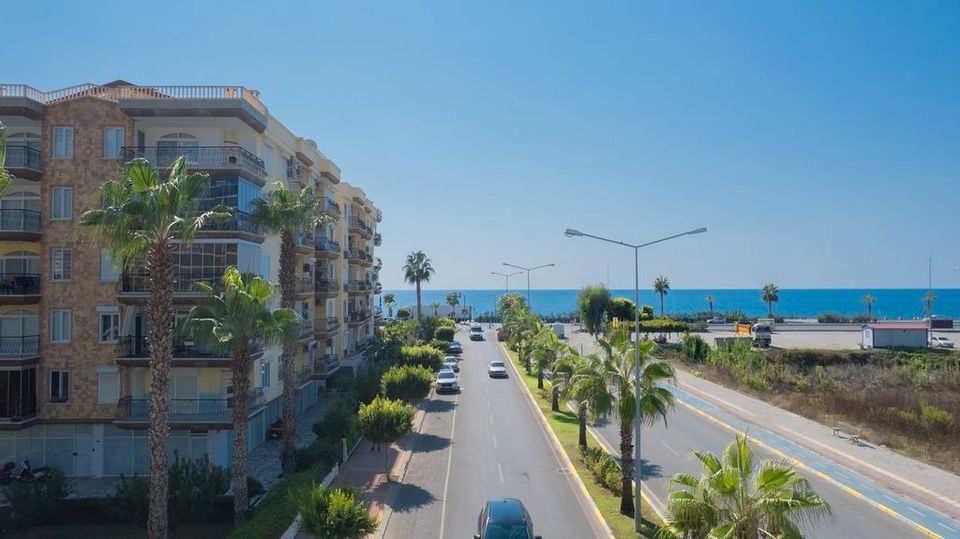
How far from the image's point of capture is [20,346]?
28875 mm

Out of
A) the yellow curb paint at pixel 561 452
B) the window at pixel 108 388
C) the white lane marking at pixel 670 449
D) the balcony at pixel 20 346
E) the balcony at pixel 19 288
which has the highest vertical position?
the balcony at pixel 19 288

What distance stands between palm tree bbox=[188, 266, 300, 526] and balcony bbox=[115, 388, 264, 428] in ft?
21.3

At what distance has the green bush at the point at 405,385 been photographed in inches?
1405

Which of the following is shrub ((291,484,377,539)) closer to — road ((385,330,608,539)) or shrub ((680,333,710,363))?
road ((385,330,608,539))

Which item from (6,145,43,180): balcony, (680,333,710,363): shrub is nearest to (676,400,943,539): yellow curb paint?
(680,333,710,363): shrub

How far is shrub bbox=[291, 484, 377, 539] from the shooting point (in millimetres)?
17203

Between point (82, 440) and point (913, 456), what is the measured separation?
4050cm

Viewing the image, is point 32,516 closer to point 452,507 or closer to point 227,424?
point 227,424

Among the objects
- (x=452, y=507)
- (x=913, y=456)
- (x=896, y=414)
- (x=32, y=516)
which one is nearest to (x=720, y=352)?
(x=896, y=414)

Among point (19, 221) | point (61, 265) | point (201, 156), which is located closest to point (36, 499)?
point (61, 265)

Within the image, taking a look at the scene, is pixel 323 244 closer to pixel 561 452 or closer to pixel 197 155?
pixel 197 155

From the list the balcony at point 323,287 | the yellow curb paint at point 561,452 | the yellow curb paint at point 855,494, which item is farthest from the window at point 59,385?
the yellow curb paint at point 855,494

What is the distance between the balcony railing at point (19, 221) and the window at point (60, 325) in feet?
13.3

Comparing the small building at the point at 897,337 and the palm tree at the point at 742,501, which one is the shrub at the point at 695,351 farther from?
the palm tree at the point at 742,501
